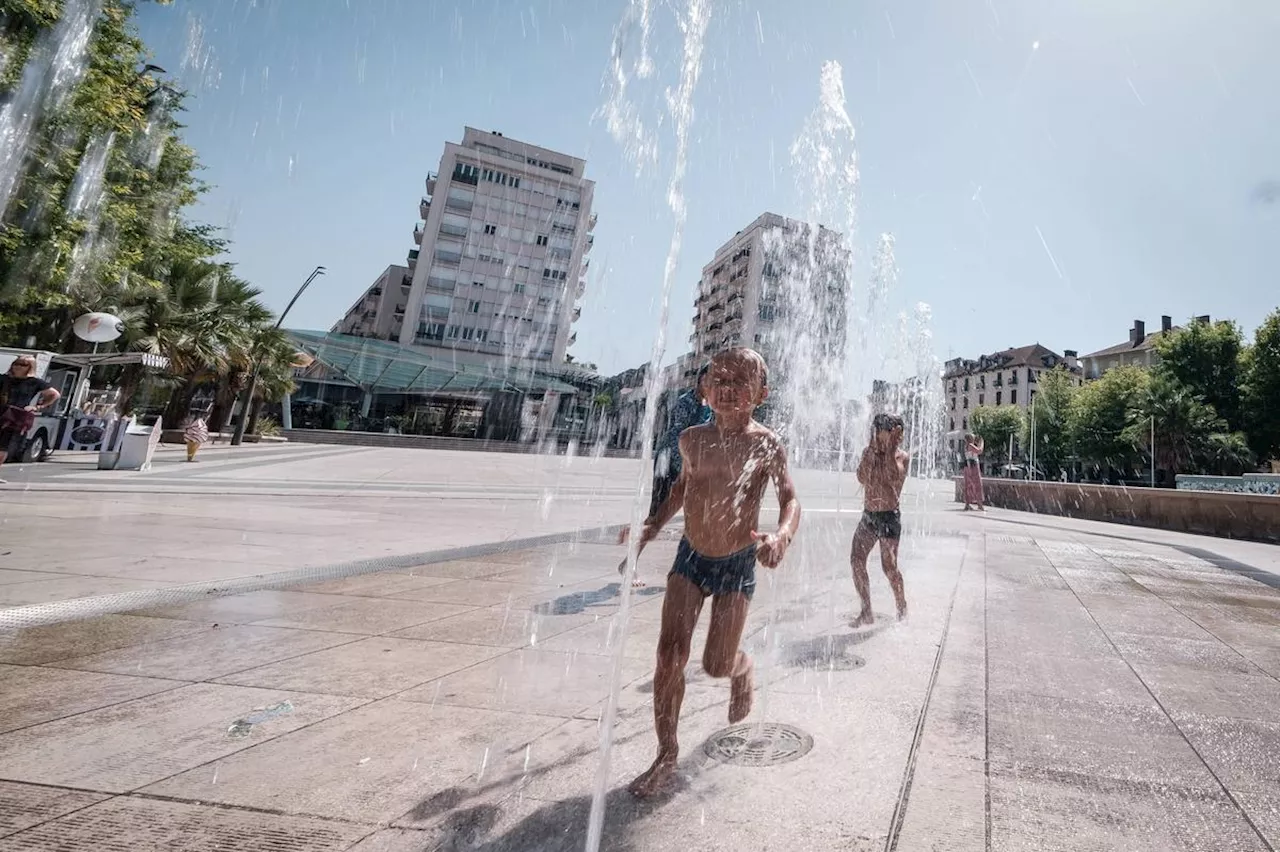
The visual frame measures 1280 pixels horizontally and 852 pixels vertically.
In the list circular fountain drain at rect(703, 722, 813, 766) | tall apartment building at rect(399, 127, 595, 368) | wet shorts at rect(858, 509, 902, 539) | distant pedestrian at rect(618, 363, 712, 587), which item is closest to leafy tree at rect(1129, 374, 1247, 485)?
wet shorts at rect(858, 509, 902, 539)

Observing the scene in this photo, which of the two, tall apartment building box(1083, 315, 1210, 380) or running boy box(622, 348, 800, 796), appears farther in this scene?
tall apartment building box(1083, 315, 1210, 380)

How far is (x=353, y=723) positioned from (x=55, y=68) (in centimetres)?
1762

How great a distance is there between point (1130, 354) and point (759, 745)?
88348 millimetres

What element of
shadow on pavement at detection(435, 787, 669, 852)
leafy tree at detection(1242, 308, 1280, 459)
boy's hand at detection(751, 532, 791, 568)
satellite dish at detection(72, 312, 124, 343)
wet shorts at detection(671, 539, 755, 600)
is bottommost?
shadow on pavement at detection(435, 787, 669, 852)

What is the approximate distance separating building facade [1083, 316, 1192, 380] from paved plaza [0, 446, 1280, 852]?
78306mm

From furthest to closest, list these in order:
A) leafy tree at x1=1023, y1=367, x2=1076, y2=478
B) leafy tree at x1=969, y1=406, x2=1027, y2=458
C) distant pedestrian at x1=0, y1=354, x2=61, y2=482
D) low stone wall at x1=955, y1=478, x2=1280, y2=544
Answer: leafy tree at x1=969, y1=406, x2=1027, y2=458 < leafy tree at x1=1023, y1=367, x2=1076, y2=478 < low stone wall at x1=955, y1=478, x2=1280, y2=544 < distant pedestrian at x1=0, y1=354, x2=61, y2=482

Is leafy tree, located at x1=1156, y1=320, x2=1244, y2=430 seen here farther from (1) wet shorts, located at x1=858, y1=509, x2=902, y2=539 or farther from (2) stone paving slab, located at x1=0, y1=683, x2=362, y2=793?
(2) stone paving slab, located at x1=0, y1=683, x2=362, y2=793

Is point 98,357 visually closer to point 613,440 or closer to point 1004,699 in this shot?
point 1004,699

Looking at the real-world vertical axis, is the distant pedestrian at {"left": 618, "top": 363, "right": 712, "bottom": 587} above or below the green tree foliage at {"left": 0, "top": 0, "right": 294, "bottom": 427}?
below

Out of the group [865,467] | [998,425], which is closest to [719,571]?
[865,467]

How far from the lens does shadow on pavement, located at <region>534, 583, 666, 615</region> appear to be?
4.39 meters

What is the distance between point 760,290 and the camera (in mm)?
82312

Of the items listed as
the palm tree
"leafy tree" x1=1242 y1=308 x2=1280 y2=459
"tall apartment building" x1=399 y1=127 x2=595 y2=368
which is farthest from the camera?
"tall apartment building" x1=399 y1=127 x2=595 y2=368

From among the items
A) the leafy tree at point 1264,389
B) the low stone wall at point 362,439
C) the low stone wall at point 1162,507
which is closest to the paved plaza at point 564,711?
the low stone wall at point 1162,507
